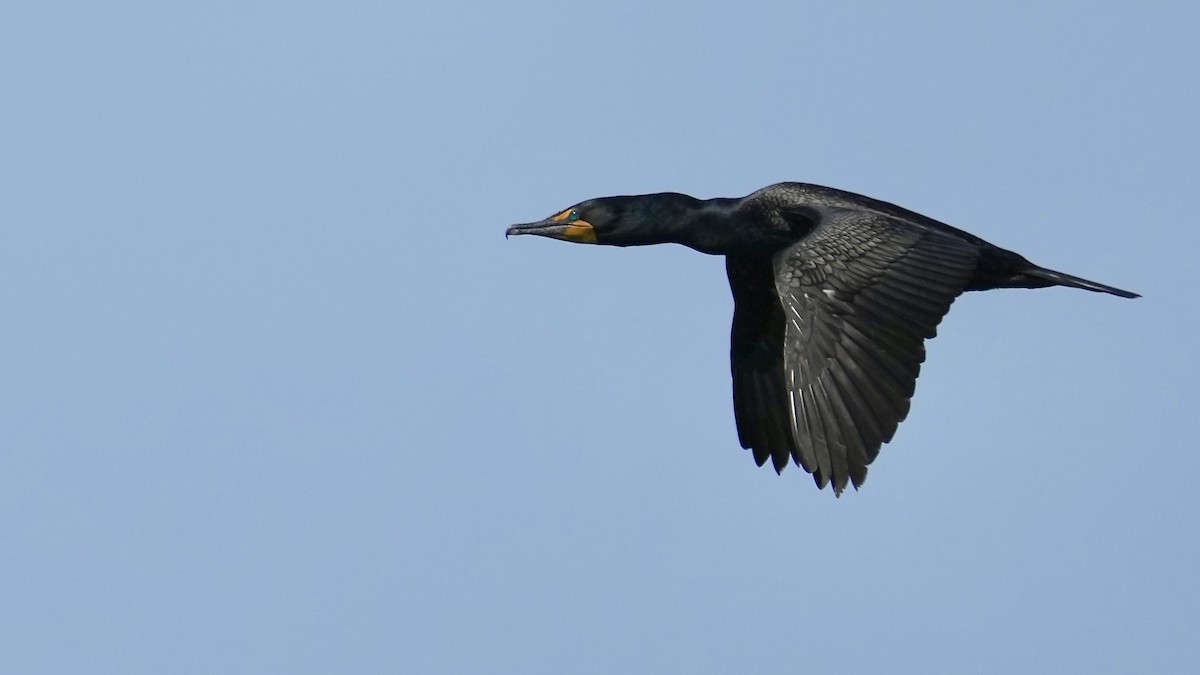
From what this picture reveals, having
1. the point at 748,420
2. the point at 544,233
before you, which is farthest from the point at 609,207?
the point at 748,420

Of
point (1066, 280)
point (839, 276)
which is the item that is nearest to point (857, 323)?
point (839, 276)

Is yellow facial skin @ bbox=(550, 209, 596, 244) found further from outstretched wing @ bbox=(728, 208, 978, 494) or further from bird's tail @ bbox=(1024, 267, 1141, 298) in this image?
bird's tail @ bbox=(1024, 267, 1141, 298)

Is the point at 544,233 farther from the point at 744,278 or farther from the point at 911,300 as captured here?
the point at 911,300

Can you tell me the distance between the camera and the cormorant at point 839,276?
501 inches

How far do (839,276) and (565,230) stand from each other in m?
2.26

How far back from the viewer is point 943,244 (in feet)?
43.4

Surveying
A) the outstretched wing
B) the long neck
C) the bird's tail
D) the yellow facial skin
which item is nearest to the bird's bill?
the yellow facial skin

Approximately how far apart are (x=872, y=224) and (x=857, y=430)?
137 cm

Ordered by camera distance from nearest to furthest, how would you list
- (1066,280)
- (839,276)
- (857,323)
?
(857,323)
(839,276)
(1066,280)

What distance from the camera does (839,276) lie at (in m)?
13.0

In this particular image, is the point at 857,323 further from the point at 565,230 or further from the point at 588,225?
the point at 565,230

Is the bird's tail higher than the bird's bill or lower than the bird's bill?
lower

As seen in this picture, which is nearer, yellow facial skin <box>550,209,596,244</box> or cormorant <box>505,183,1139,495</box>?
cormorant <box>505,183,1139,495</box>

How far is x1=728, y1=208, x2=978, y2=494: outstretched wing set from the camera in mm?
12672
